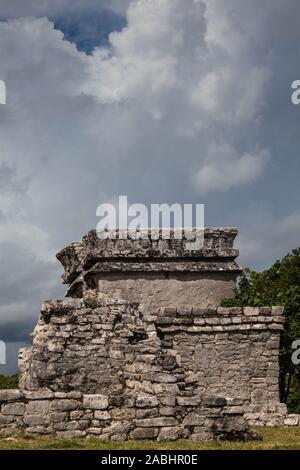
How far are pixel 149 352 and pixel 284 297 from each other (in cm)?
856

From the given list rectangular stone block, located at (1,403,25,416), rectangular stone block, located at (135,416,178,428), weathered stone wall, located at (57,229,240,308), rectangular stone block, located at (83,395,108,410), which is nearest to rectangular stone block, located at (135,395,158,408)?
rectangular stone block, located at (135,416,178,428)

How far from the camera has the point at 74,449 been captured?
37.2ft

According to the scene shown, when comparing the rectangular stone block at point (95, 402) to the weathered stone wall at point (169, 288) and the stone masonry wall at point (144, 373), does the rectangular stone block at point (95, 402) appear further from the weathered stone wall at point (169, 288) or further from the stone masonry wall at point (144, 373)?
the weathered stone wall at point (169, 288)

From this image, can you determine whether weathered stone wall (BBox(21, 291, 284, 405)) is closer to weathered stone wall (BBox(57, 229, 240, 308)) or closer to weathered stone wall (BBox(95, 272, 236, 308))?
weathered stone wall (BBox(95, 272, 236, 308))

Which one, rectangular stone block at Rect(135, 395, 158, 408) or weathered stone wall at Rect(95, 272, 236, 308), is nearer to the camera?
rectangular stone block at Rect(135, 395, 158, 408)

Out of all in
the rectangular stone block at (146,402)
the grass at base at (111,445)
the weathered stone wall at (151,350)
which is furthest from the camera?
the weathered stone wall at (151,350)

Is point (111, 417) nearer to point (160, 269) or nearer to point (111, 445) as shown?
point (111, 445)

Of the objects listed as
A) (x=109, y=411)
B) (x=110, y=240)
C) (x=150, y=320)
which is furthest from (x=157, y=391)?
(x=110, y=240)

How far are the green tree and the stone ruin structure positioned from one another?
0.66 m

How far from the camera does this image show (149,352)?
1395 centimetres

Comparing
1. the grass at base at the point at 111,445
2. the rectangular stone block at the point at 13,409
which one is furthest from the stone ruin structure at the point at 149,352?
the grass at base at the point at 111,445

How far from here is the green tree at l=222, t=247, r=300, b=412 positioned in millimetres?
20688

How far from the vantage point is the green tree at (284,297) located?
20.7 metres

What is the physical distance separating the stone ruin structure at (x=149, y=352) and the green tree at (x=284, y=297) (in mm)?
659
